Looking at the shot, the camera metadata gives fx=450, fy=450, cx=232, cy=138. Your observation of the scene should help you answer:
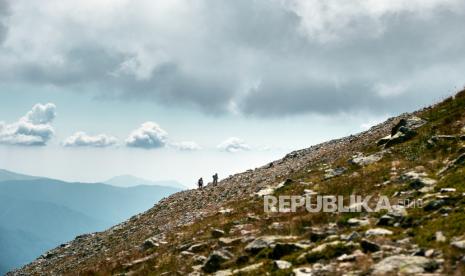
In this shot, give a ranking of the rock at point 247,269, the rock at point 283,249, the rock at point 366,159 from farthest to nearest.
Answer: the rock at point 366,159 → the rock at point 283,249 → the rock at point 247,269

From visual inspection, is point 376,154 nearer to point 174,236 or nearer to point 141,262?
point 174,236

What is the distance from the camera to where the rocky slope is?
14.9 metres

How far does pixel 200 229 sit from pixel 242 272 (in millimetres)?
12420

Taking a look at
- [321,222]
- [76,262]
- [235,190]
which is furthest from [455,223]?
[76,262]

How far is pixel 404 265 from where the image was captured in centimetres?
1349

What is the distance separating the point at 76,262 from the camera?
139 feet

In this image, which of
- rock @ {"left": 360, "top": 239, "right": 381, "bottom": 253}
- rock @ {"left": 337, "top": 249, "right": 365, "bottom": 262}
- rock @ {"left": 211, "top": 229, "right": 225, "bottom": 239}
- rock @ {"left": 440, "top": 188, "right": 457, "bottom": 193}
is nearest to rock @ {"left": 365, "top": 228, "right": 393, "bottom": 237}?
rock @ {"left": 360, "top": 239, "right": 381, "bottom": 253}

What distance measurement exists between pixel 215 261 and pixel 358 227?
6.37 metres

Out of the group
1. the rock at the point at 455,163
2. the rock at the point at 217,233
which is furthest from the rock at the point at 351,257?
the rock at the point at 217,233

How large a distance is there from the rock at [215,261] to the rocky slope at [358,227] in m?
0.05

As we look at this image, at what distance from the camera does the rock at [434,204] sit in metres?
17.9

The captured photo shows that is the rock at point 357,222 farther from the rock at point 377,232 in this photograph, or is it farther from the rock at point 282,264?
the rock at point 282,264

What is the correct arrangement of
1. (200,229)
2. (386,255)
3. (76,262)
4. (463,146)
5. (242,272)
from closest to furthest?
1. (386,255)
2. (242,272)
3. (463,146)
4. (200,229)
5. (76,262)

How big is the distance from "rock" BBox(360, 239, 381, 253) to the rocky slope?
3 cm
